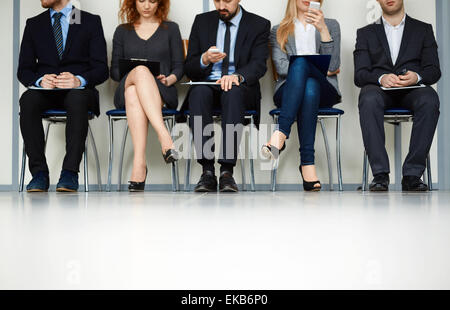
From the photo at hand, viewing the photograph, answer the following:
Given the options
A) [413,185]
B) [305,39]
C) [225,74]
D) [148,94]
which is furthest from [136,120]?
[413,185]

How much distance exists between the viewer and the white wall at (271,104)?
10.5 ft

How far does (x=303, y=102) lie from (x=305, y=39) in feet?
2.26

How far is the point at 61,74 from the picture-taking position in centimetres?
256

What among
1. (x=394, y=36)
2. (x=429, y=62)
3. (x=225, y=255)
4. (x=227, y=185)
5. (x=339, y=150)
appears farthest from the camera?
(x=339, y=150)

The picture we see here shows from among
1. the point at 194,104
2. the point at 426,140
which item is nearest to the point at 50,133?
the point at 194,104

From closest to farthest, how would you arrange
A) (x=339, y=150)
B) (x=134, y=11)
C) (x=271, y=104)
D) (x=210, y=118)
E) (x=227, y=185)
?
(x=227, y=185)
(x=210, y=118)
(x=339, y=150)
(x=134, y=11)
(x=271, y=104)

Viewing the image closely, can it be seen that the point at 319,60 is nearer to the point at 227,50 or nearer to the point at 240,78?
the point at 240,78

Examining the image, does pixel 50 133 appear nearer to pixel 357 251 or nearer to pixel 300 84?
pixel 300 84

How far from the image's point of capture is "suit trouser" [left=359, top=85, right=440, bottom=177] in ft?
7.66

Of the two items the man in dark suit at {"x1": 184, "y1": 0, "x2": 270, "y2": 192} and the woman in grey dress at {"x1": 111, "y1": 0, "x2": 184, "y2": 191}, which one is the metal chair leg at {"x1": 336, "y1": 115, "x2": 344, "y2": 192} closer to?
the man in dark suit at {"x1": 184, "y1": 0, "x2": 270, "y2": 192}

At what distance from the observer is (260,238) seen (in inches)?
24.1

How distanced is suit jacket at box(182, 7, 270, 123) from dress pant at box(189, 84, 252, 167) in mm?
215

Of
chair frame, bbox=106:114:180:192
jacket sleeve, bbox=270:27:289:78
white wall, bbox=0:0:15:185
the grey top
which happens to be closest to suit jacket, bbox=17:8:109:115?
the grey top

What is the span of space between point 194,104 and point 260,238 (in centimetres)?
181
